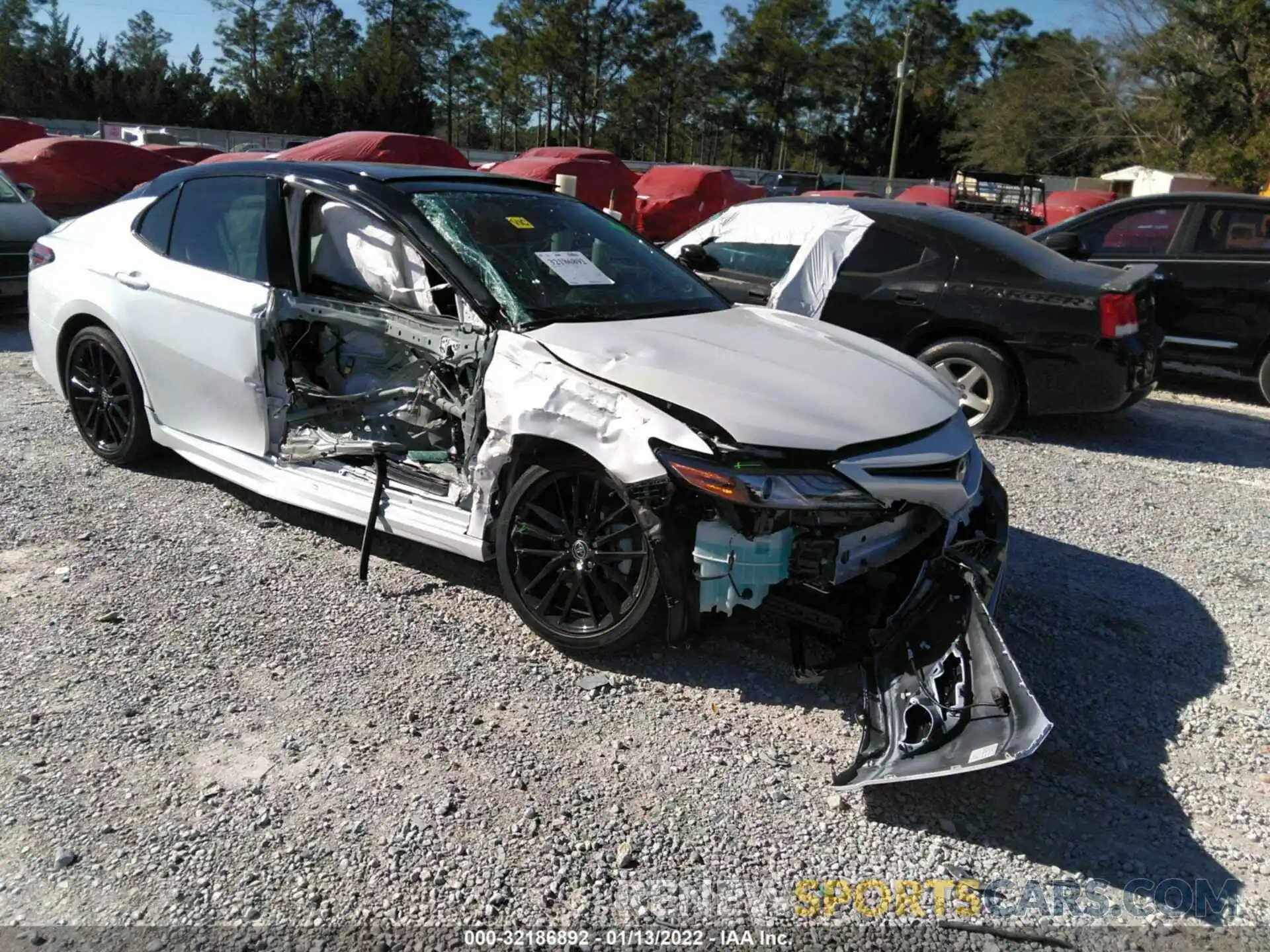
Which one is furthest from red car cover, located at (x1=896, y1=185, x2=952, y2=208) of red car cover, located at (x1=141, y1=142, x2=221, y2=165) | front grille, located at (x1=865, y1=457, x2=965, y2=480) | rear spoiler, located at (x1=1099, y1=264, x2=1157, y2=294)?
front grille, located at (x1=865, y1=457, x2=965, y2=480)

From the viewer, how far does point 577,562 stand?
10.8 feet

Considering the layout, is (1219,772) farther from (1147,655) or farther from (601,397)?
(601,397)

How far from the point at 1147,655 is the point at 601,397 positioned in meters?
2.34

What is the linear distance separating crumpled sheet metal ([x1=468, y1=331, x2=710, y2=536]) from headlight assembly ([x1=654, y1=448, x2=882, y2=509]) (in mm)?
49

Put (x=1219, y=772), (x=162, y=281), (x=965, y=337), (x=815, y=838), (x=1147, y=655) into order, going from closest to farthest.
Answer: (x=815, y=838) → (x=1219, y=772) → (x=1147, y=655) → (x=162, y=281) → (x=965, y=337)

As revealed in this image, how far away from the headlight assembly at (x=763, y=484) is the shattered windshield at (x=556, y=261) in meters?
0.95

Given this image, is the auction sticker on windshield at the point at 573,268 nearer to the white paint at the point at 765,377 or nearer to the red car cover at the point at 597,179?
the white paint at the point at 765,377

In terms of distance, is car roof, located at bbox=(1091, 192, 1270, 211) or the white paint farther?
car roof, located at bbox=(1091, 192, 1270, 211)

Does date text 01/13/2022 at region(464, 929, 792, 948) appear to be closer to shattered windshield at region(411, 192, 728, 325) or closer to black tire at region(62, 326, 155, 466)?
shattered windshield at region(411, 192, 728, 325)

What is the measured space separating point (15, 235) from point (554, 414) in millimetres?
8584

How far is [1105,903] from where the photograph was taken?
239 cm

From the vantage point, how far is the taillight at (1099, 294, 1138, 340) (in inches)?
235

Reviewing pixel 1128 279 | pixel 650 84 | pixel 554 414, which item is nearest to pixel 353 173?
pixel 554 414

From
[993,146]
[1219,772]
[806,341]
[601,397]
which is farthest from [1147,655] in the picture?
[993,146]
